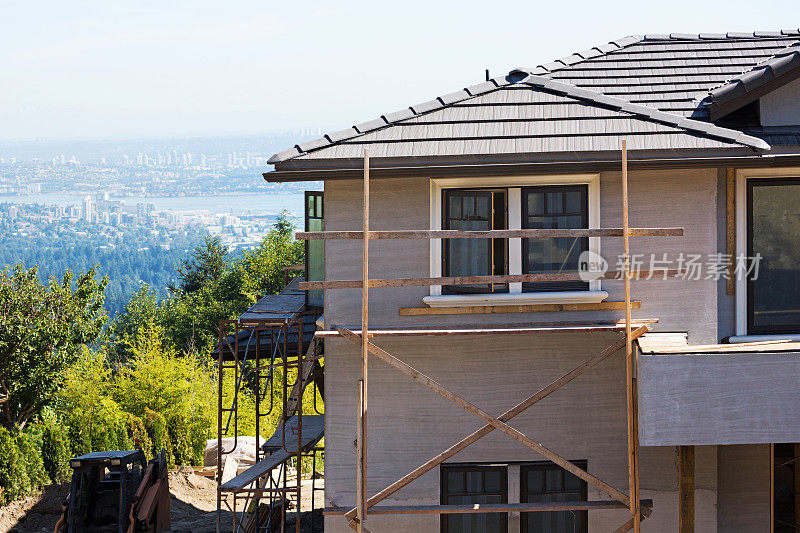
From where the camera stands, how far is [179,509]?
2075 centimetres

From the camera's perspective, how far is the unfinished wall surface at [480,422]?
10.5 metres

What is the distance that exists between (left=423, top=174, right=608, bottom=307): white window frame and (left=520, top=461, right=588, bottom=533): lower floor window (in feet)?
6.80

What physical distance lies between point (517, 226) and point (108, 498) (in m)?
9.77

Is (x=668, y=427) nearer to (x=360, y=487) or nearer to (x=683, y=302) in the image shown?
(x=683, y=302)

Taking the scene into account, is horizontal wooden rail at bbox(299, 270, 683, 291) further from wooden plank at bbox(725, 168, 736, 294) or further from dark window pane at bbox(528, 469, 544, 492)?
dark window pane at bbox(528, 469, 544, 492)

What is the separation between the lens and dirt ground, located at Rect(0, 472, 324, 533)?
1836cm

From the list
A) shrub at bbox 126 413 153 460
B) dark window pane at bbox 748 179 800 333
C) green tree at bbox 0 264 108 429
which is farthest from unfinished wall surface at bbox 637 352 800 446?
shrub at bbox 126 413 153 460

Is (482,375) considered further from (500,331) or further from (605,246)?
(605,246)

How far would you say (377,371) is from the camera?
416 inches

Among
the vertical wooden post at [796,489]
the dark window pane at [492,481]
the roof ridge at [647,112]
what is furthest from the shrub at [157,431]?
the vertical wooden post at [796,489]

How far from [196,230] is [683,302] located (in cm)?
18947

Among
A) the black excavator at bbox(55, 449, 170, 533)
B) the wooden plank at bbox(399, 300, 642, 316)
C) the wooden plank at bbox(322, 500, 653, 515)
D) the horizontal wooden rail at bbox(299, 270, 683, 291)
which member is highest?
the horizontal wooden rail at bbox(299, 270, 683, 291)

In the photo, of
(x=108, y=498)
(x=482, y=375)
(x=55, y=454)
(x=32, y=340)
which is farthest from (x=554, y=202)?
(x=55, y=454)

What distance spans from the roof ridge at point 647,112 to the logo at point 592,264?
1809 mm
